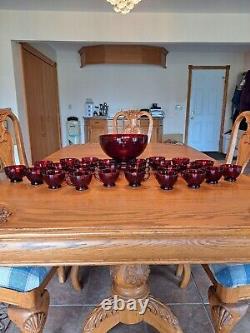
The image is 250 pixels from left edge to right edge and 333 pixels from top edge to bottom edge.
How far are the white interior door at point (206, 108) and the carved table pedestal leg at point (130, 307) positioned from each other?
569cm

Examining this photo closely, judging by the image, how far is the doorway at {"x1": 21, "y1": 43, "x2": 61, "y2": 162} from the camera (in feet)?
13.7

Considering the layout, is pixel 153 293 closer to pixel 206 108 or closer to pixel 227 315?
pixel 227 315

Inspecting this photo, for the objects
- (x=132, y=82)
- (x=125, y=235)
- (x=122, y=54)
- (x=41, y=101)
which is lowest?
(x=125, y=235)

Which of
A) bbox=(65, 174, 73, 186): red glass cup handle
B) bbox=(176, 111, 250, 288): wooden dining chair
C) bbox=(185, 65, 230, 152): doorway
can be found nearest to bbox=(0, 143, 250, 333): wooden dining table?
bbox=(65, 174, 73, 186): red glass cup handle

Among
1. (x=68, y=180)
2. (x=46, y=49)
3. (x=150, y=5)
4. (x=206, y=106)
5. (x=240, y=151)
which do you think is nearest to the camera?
(x=68, y=180)

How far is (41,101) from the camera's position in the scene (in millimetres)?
4816

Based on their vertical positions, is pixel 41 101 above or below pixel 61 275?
above

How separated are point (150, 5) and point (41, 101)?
96.9 inches

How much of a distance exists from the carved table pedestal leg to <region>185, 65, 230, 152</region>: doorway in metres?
5.66

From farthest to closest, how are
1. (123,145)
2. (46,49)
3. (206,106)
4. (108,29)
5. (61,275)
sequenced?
1. (206,106)
2. (46,49)
3. (108,29)
4. (61,275)
5. (123,145)

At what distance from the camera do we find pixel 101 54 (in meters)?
5.35

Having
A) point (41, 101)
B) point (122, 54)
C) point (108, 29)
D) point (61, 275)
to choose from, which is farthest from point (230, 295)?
point (122, 54)

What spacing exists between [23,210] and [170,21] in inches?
142

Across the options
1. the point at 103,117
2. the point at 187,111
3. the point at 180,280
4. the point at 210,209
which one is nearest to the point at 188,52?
the point at 187,111
